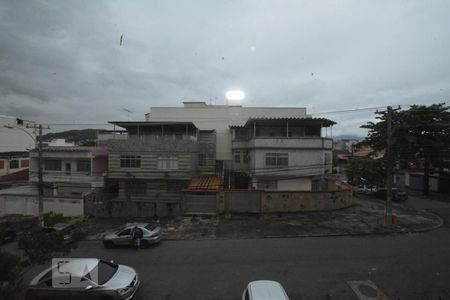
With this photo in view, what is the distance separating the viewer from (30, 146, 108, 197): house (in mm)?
23406

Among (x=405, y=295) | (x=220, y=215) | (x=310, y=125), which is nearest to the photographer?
(x=405, y=295)

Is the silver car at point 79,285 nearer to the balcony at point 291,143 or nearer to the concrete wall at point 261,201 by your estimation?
the concrete wall at point 261,201

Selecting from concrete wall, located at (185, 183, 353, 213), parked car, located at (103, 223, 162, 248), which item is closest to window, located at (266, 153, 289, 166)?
concrete wall, located at (185, 183, 353, 213)

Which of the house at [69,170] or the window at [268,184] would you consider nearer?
the window at [268,184]

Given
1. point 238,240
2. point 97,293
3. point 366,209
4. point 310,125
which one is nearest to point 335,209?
point 366,209

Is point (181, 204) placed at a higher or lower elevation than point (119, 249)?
higher

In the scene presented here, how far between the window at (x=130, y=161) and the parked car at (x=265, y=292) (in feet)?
59.1

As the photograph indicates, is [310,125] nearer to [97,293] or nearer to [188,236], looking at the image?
[188,236]

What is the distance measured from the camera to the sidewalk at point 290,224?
50.9 feet

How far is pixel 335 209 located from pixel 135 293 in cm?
1749

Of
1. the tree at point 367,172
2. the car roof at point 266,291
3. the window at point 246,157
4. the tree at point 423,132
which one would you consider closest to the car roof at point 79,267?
the car roof at point 266,291

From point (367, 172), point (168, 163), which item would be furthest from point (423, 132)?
point (168, 163)

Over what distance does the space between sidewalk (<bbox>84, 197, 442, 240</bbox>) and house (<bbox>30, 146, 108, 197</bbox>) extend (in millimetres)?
5711

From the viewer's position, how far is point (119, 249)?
14.0 metres
